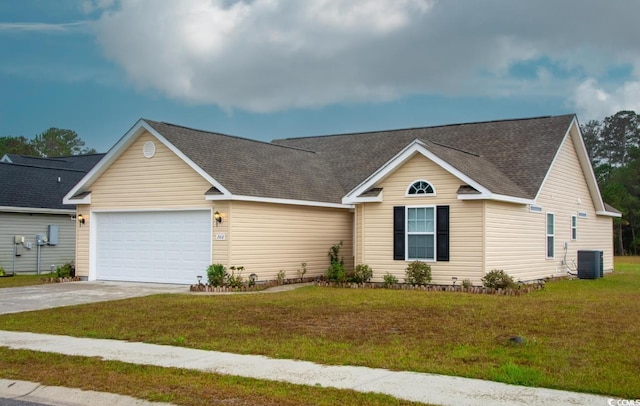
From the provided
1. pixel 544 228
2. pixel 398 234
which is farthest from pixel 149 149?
pixel 544 228

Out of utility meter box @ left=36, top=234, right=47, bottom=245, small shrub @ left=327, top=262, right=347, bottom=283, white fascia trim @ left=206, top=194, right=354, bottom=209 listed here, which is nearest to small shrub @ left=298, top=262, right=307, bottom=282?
small shrub @ left=327, top=262, right=347, bottom=283

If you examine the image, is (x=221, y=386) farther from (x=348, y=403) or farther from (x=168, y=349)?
(x=168, y=349)

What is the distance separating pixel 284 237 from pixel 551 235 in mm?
9196

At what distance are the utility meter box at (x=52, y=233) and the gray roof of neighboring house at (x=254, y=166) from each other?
9.31m

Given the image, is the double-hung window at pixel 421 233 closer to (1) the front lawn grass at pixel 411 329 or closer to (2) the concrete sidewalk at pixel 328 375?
(1) the front lawn grass at pixel 411 329

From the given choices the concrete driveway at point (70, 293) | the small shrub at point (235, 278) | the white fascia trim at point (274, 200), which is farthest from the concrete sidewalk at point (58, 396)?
the white fascia trim at point (274, 200)

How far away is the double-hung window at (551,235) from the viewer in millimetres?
23938

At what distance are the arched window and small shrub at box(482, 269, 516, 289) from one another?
9.51 ft

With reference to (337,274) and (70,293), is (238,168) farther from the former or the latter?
(70,293)

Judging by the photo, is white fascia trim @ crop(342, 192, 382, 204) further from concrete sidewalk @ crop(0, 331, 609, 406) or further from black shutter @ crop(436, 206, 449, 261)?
concrete sidewalk @ crop(0, 331, 609, 406)

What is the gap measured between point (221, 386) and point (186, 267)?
524 inches

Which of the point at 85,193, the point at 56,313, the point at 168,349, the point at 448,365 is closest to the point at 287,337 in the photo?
the point at 168,349

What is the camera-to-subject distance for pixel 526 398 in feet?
25.4

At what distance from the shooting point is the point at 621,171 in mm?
61938
